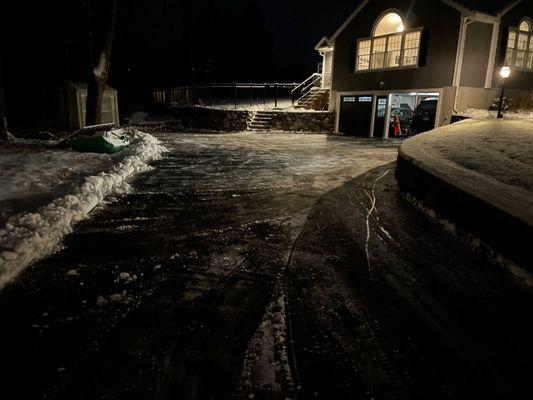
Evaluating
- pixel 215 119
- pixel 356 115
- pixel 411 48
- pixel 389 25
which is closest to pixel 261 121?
pixel 215 119

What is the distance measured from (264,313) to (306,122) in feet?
63.3

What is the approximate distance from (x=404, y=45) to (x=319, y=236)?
16161mm

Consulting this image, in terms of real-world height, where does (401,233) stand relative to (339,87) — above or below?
below

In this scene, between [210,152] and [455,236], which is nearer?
[455,236]

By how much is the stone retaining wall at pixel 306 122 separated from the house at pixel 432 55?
1.30 meters

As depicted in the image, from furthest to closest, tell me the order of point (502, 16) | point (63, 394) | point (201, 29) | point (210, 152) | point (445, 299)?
1. point (201, 29)
2. point (502, 16)
3. point (210, 152)
4. point (445, 299)
5. point (63, 394)

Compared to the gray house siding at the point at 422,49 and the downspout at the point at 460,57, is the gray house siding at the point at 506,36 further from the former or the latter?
the gray house siding at the point at 422,49

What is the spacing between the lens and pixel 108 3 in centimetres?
1313

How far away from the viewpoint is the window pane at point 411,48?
55.6ft

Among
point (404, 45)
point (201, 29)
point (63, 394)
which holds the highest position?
point (201, 29)

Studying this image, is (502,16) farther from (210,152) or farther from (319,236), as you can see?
(319,236)

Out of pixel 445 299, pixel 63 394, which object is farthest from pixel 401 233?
pixel 63 394

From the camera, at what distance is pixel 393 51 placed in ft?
59.0

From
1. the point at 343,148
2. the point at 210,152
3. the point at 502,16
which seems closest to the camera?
the point at 210,152
